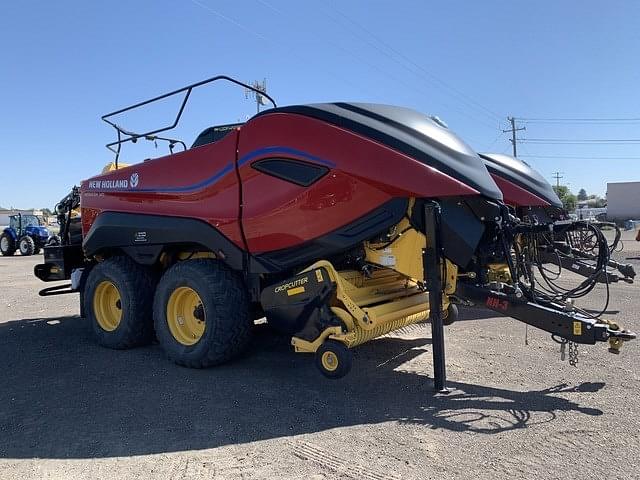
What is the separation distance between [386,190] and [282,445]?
2.06 metres

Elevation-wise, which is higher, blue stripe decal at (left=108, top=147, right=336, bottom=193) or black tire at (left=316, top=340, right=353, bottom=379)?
blue stripe decal at (left=108, top=147, right=336, bottom=193)

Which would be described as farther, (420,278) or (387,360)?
(387,360)

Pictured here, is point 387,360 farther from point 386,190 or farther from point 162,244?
point 162,244

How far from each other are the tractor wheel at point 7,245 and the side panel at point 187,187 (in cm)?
2261

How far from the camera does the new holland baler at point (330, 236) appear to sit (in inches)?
169

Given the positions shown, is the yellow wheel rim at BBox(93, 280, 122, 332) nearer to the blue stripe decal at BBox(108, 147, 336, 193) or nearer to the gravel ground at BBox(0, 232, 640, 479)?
the gravel ground at BBox(0, 232, 640, 479)

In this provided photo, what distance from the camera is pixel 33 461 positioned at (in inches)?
133

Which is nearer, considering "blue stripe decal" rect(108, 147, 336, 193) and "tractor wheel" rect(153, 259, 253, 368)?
"blue stripe decal" rect(108, 147, 336, 193)

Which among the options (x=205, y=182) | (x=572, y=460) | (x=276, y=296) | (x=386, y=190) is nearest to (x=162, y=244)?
A: (x=205, y=182)

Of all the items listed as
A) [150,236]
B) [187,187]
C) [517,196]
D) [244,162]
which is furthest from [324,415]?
[517,196]

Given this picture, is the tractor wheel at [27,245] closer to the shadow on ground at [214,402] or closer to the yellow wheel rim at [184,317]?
the shadow on ground at [214,402]

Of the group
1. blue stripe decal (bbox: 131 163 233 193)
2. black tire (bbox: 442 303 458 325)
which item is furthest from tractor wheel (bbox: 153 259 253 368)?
black tire (bbox: 442 303 458 325)

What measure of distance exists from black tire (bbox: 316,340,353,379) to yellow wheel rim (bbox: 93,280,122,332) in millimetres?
3117

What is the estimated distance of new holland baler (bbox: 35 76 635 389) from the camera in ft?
14.1
